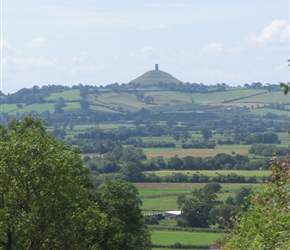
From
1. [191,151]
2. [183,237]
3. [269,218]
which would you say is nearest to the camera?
[269,218]

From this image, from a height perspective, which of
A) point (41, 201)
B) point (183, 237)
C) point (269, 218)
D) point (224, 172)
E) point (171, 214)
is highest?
point (269, 218)

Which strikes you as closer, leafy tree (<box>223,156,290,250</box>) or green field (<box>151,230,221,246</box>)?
leafy tree (<box>223,156,290,250</box>)

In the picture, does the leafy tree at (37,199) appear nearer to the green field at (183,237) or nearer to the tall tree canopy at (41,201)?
the tall tree canopy at (41,201)

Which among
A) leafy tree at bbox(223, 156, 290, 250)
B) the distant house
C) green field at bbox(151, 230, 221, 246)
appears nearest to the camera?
leafy tree at bbox(223, 156, 290, 250)

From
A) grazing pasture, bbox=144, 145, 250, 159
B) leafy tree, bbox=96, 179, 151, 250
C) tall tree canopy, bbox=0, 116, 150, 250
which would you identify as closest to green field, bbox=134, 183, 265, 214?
grazing pasture, bbox=144, 145, 250, 159

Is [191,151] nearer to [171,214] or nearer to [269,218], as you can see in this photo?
[171,214]

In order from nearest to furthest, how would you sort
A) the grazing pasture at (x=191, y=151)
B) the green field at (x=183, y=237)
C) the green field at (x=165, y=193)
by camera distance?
1. the green field at (x=183, y=237)
2. the green field at (x=165, y=193)
3. the grazing pasture at (x=191, y=151)

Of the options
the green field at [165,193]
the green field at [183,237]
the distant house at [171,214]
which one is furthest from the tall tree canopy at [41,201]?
the green field at [165,193]

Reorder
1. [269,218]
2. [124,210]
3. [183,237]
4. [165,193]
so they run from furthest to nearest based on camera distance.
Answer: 1. [165,193]
2. [183,237]
3. [124,210]
4. [269,218]

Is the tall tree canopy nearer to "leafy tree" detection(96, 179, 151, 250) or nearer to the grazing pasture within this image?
"leafy tree" detection(96, 179, 151, 250)

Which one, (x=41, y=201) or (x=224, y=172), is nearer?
(x=41, y=201)

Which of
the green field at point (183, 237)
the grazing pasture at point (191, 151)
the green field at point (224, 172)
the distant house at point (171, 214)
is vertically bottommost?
the grazing pasture at point (191, 151)

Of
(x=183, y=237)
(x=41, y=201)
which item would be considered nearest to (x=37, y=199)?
(x=41, y=201)

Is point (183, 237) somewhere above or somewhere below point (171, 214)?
above
